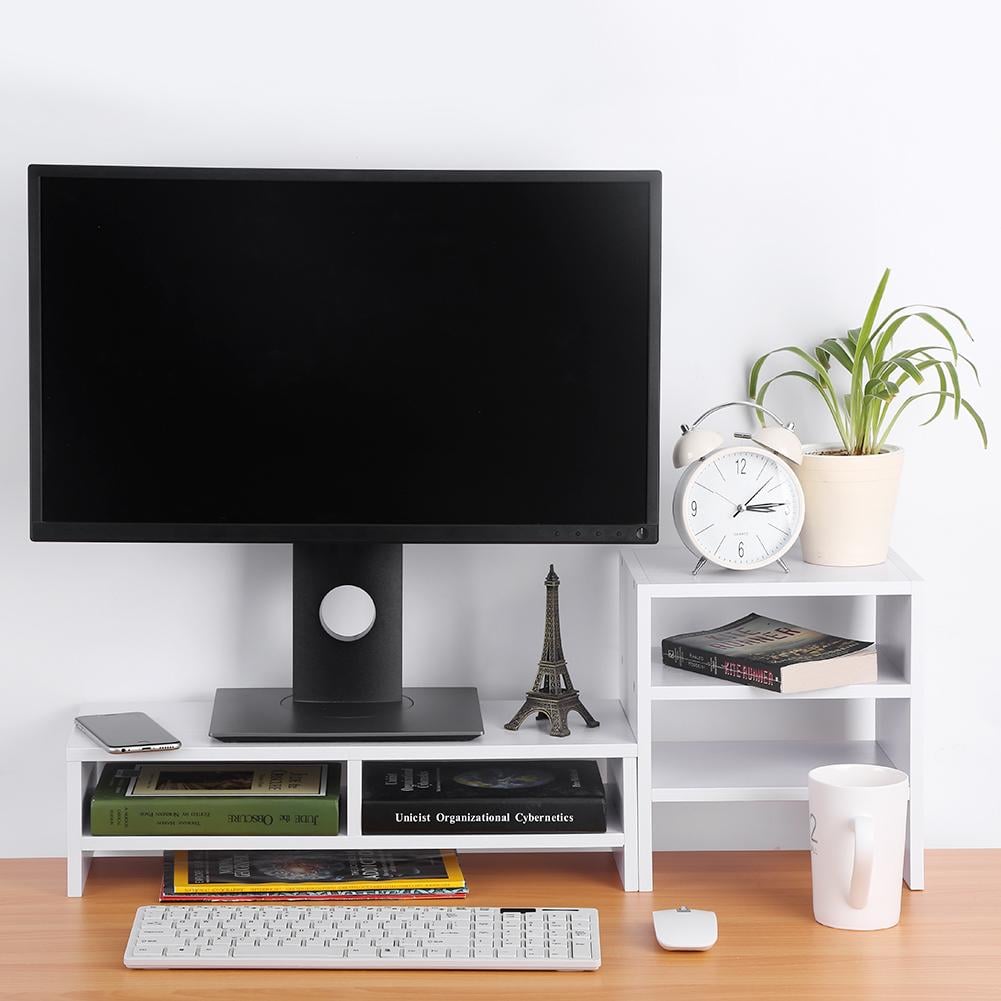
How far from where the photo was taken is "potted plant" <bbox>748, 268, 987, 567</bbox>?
158 centimetres

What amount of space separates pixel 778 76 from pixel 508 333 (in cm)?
50

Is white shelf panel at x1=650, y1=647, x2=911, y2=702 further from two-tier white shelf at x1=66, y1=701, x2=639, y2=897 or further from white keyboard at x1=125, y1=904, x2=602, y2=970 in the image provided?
white keyboard at x1=125, y1=904, x2=602, y2=970

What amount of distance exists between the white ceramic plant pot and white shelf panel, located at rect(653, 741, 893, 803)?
0.82 ft

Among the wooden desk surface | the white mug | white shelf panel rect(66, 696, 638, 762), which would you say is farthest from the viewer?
white shelf panel rect(66, 696, 638, 762)

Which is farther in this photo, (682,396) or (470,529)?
(682,396)

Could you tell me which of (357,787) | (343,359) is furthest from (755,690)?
(343,359)

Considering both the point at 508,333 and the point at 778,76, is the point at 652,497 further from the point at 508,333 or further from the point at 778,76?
the point at 778,76

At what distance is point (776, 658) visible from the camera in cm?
151

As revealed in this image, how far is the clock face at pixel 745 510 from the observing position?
5.09ft

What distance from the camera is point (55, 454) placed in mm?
1536

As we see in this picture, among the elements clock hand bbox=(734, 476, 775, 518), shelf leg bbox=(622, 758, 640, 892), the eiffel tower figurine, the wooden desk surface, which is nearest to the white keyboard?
Result: the wooden desk surface

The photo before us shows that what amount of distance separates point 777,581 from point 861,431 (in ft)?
0.77

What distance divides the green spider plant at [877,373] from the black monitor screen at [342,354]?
0.84ft

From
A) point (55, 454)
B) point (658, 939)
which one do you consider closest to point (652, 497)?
point (658, 939)
